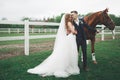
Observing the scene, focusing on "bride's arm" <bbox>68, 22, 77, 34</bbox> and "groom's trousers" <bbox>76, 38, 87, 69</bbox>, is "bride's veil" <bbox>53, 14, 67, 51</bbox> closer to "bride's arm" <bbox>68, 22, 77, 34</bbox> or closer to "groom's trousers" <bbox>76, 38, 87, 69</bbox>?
"bride's arm" <bbox>68, 22, 77, 34</bbox>

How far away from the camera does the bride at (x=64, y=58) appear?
614cm

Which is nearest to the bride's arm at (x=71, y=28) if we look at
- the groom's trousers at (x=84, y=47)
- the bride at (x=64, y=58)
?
the bride at (x=64, y=58)

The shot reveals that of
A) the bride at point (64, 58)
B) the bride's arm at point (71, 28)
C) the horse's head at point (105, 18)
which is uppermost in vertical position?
the horse's head at point (105, 18)

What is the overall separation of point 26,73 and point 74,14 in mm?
2263

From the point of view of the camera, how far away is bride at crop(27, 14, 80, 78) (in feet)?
20.1

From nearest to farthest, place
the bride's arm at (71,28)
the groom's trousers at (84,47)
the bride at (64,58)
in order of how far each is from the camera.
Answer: the bride at (64,58) < the bride's arm at (71,28) < the groom's trousers at (84,47)

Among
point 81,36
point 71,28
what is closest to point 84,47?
point 81,36

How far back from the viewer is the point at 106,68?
A: 718cm

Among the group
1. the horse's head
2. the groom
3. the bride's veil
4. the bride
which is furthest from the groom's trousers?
the horse's head

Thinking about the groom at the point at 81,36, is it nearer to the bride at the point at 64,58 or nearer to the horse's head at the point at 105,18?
the bride at the point at 64,58

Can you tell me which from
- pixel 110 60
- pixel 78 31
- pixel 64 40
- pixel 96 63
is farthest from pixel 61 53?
pixel 110 60

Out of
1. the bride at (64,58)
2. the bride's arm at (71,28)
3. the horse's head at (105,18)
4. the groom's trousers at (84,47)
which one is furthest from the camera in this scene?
the horse's head at (105,18)

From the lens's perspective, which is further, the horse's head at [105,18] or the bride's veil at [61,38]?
the horse's head at [105,18]

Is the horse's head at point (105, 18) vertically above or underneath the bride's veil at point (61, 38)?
above
